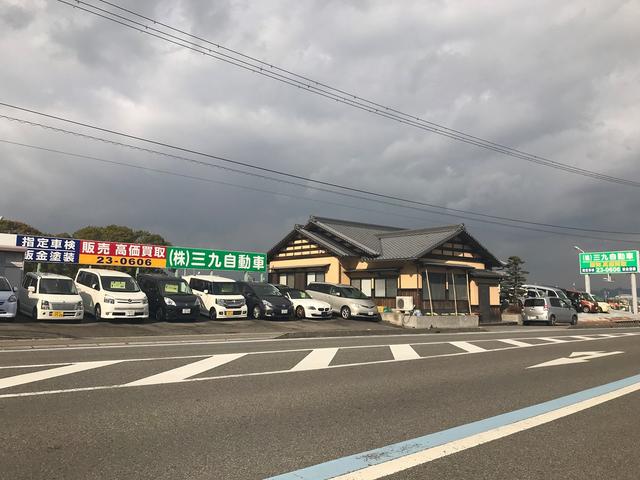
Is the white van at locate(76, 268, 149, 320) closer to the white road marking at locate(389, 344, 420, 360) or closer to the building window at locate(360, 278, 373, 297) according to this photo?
the white road marking at locate(389, 344, 420, 360)

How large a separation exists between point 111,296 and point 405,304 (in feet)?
48.9

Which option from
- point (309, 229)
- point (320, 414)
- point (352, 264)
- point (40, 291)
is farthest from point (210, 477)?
point (309, 229)

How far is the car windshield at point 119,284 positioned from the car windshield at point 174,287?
132cm

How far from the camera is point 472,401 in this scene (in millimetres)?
6355

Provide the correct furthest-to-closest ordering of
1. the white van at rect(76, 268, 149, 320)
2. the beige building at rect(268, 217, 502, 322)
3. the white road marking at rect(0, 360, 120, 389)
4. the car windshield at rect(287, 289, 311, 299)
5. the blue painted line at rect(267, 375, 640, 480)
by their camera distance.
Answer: the beige building at rect(268, 217, 502, 322) < the car windshield at rect(287, 289, 311, 299) < the white van at rect(76, 268, 149, 320) < the white road marking at rect(0, 360, 120, 389) < the blue painted line at rect(267, 375, 640, 480)

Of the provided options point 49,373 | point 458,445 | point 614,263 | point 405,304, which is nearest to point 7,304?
point 49,373

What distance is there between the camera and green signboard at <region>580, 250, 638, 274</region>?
45844 mm

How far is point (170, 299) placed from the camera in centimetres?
1997

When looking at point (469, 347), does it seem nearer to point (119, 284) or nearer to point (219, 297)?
point (219, 297)

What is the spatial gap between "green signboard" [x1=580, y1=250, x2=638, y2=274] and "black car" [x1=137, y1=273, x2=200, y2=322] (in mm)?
43119

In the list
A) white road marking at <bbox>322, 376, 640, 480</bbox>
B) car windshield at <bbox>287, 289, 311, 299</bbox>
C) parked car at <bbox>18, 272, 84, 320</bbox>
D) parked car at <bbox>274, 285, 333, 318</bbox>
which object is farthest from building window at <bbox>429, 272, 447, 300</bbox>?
white road marking at <bbox>322, 376, 640, 480</bbox>

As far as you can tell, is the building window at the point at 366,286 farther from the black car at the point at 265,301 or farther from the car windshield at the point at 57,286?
the car windshield at the point at 57,286

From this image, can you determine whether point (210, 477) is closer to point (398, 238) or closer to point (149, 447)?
point (149, 447)

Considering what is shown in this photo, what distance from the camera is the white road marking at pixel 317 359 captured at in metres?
8.73
